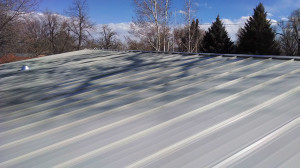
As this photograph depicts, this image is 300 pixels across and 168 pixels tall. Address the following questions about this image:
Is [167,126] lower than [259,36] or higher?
lower

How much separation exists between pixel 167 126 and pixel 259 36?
26258 millimetres

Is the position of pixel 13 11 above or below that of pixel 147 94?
above

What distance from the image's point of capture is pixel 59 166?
4.81 ft

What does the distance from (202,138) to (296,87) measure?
5.41 feet

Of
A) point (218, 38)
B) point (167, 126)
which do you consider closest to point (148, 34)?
point (218, 38)

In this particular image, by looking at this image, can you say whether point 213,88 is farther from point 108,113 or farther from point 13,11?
point 13,11

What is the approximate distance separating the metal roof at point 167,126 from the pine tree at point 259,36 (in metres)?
24.0

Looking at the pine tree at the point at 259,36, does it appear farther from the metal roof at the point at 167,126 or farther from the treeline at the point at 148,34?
the metal roof at the point at 167,126

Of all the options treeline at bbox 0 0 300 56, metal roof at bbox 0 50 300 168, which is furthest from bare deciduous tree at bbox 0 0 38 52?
metal roof at bbox 0 50 300 168

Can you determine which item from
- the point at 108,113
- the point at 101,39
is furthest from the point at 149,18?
the point at 108,113

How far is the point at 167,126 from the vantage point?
1.89 meters

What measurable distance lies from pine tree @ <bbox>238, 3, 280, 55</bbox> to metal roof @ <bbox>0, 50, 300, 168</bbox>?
24.0 meters

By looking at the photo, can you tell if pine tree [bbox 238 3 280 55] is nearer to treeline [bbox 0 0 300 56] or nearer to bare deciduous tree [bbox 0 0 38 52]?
treeline [bbox 0 0 300 56]

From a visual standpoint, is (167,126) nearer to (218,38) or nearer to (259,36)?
(259,36)
